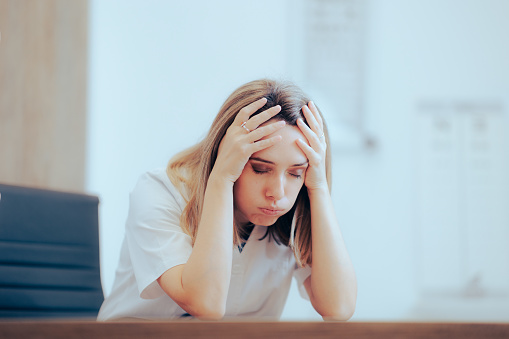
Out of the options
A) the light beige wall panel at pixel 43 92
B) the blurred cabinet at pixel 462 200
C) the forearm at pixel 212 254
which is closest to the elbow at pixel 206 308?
the forearm at pixel 212 254

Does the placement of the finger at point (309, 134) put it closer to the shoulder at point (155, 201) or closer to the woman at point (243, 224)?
the woman at point (243, 224)

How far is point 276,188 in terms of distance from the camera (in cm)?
93

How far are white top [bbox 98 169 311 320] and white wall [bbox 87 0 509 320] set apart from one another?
991mm

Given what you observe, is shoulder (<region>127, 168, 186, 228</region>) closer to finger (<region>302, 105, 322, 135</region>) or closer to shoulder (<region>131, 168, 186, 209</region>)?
shoulder (<region>131, 168, 186, 209</region>)

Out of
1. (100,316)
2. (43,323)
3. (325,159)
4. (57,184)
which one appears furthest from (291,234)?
(57,184)

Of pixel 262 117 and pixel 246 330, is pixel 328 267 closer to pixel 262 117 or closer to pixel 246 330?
pixel 262 117

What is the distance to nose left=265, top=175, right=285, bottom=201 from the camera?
0.93 m

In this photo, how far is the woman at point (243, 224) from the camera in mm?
918

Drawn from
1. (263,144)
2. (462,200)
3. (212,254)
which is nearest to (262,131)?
(263,144)

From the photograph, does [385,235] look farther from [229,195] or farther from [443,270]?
[229,195]

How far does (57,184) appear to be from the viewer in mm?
1889

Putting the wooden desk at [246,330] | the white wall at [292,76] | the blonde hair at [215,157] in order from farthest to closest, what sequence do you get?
the white wall at [292,76] < the blonde hair at [215,157] < the wooden desk at [246,330]

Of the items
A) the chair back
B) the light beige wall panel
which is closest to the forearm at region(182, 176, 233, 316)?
the chair back

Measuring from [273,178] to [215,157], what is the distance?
5.9 inches
